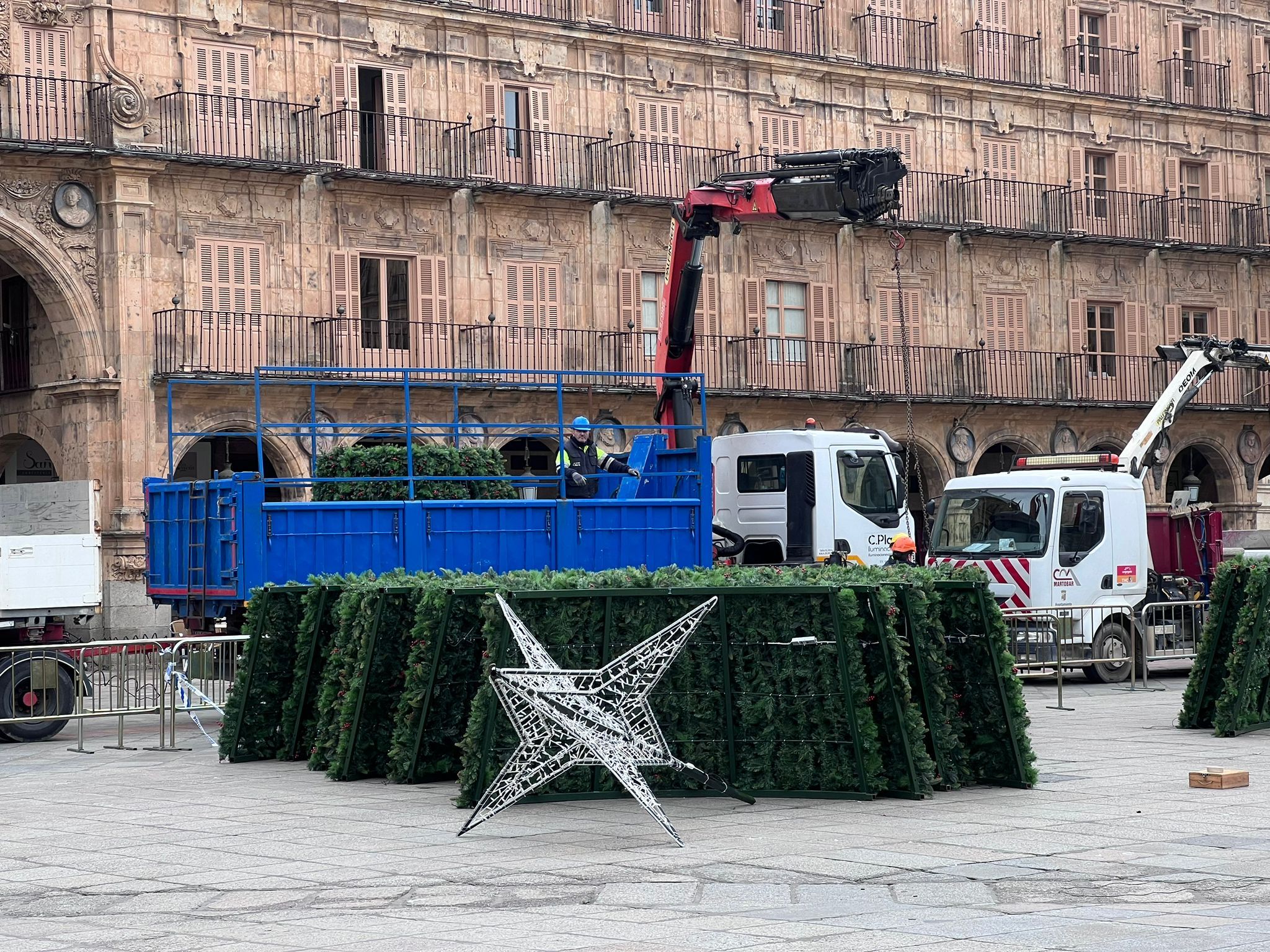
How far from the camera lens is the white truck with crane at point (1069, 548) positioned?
2062 cm

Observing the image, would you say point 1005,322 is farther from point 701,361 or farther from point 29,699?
point 29,699

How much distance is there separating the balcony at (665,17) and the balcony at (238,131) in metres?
6.37

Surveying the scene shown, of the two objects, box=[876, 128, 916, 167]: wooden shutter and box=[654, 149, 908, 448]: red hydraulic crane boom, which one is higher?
box=[876, 128, 916, 167]: wooden shutter

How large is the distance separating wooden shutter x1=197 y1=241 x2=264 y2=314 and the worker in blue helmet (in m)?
10.4

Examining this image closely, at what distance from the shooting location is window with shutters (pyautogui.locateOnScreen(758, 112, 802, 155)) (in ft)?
114

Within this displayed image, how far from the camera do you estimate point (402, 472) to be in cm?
1794

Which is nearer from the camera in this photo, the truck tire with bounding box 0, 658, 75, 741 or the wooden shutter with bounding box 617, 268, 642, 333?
the truck tire with bounding box 0, 658, 75, 741

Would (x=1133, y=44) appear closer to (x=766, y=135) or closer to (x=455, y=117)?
(x=766, y=135)

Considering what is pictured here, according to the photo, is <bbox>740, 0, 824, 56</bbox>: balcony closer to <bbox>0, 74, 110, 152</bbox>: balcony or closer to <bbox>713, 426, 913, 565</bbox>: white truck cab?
<bbox>0, 74, 110, 152</bbox>: balcony

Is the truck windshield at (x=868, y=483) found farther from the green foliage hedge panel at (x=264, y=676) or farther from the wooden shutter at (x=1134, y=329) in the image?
the wooden shutter at (x=1134, y=329)

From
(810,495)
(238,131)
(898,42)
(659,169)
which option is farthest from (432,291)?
(810,495)

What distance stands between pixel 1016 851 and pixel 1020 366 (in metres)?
29.1

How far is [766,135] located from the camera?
114 ft

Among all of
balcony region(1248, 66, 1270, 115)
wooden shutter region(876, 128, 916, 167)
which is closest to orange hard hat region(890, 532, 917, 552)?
wooden shutter region(876, 128, 916, 167)
